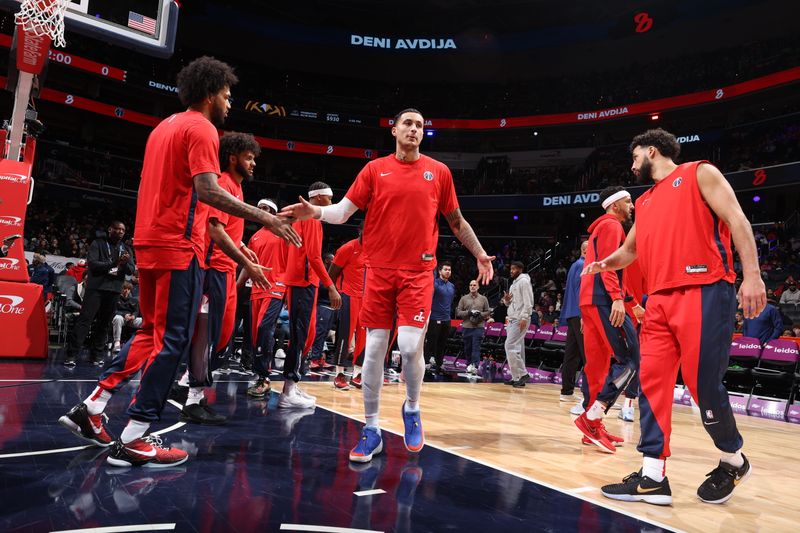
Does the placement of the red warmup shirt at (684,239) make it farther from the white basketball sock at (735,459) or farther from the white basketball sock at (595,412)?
the white basketball sock at (595,412)

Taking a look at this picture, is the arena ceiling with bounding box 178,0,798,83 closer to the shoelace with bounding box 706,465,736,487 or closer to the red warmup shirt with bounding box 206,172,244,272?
the red warmup shirt with bounding box 206,172,244,272

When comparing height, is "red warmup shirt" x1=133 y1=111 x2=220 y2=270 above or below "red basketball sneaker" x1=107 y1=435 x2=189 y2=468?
above

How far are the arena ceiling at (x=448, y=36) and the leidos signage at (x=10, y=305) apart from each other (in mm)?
24698

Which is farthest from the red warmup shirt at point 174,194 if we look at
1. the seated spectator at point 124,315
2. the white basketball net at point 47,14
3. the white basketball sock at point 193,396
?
the seated spectator at point 124,315

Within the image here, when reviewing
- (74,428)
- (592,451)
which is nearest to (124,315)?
(74,428)

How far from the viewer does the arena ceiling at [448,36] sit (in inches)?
997

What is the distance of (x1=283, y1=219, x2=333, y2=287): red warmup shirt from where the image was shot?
4.97 metres

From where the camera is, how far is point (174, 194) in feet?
9.25

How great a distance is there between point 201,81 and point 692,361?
2.97 m

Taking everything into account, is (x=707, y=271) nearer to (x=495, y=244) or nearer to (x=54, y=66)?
(x=495, y=244)

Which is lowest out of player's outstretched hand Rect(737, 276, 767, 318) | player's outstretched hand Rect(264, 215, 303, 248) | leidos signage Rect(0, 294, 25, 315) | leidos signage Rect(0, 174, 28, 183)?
leidos signage Rect(0, 294, 25, 315)

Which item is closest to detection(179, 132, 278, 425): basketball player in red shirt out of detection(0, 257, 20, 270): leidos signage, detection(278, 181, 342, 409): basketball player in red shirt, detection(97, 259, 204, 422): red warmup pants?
detection(278, 181, 342, 409): basketball player in red shirt

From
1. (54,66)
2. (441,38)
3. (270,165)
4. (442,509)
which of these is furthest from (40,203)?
(442,509)

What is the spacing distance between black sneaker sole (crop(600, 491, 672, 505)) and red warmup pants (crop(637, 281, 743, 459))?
0.64ft
